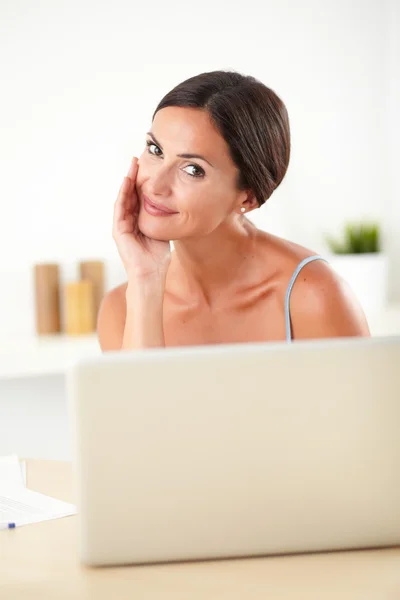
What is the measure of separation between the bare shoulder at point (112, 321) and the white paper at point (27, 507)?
0.67m

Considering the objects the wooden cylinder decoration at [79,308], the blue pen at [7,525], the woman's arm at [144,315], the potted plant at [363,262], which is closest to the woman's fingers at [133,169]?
the woman's arm at [144,315]

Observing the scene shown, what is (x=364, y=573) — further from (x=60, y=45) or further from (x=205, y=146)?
(x=60, y=45)

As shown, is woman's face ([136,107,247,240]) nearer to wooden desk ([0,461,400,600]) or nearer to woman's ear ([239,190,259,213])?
woman's ear ([239,190,259,213])

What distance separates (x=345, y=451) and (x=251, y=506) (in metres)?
0.13

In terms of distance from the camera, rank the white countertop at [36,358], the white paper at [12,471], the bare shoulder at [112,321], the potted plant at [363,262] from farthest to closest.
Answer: the potted plant at [363,262]
the white countertop at [36,358]
the bare shoulder at [112,321]
the white paper at [12,471]

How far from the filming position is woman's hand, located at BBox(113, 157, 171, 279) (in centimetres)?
184

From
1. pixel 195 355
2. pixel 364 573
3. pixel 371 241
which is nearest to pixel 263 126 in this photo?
pixel 195 355

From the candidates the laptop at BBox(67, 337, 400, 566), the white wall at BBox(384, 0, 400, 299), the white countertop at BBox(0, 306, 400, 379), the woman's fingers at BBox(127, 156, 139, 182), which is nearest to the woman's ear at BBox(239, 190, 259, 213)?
the woman's fingers at BBox(127, 156, 139, 182)

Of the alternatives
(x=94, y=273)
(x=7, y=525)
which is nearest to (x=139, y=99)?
(x=94, y=273)

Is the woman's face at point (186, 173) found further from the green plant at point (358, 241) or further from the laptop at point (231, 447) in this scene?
the green plant at point (358, 241)

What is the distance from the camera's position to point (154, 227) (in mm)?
1849

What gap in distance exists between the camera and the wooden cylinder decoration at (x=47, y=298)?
3.34m

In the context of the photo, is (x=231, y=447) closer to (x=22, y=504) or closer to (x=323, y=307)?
(x=22, y=504)

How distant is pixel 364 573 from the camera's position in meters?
1.03
